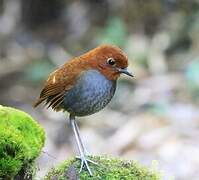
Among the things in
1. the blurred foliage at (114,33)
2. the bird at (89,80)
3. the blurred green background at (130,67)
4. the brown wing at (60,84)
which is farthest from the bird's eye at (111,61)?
the blurred foliage at (114,33)

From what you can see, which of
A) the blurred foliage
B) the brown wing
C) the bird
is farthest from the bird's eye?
the blurred foliage

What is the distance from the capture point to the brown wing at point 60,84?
419 cm

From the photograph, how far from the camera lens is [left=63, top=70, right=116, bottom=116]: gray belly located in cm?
420

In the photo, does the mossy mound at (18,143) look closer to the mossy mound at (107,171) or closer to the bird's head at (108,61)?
the mossy mound at (107,171)

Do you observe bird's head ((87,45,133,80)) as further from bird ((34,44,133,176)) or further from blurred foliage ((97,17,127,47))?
blurred foliage ((97,17,127,47))

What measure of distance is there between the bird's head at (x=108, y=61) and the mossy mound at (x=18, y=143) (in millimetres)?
563

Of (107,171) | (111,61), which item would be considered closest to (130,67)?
(111,61)

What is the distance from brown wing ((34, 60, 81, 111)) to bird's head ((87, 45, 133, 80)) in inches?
4.8

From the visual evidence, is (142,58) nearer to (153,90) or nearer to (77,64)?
(153,90)

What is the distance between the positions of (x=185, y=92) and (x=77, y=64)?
16.4 ft

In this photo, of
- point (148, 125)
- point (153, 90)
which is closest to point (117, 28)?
point (153, 90)

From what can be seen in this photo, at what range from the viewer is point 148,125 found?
26.5ft

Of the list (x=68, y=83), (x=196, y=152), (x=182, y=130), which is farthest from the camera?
(x=182, y=130)

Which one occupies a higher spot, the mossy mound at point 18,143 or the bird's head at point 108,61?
the bird's head at point 108,61
